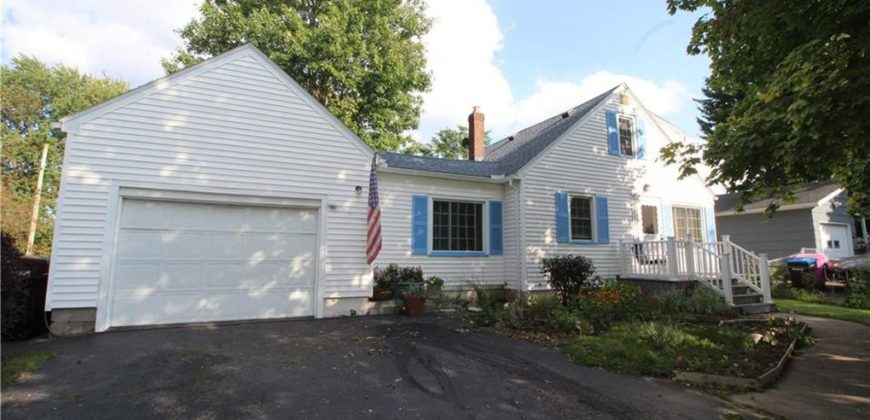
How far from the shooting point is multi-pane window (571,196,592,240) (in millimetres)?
12094

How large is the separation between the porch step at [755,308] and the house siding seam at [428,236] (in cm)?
549

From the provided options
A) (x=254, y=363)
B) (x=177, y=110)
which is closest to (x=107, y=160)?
(x=177, y=110)

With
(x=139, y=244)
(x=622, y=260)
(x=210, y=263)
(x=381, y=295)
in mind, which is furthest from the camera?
(x=622, y=260)

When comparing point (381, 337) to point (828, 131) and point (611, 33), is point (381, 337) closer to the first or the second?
point (828, 131)

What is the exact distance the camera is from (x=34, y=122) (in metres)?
24.9

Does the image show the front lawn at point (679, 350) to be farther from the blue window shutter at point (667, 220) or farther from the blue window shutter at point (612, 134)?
the blue window shutter at point (612, 134)

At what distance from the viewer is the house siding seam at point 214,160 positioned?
7008 mm

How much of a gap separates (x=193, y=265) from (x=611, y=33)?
9415 mm

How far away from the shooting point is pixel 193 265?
7793 mm

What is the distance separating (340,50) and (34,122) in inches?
829

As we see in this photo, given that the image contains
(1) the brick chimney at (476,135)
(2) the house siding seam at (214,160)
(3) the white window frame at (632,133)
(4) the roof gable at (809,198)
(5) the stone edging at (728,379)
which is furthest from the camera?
(4) the roof gable at (809,198)

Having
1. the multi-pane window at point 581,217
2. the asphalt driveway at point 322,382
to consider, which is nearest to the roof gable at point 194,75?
the asphalt driveway at point 322,382

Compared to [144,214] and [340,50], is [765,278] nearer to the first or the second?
[144,214]

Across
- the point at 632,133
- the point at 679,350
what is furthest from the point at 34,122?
the point at 679,350
